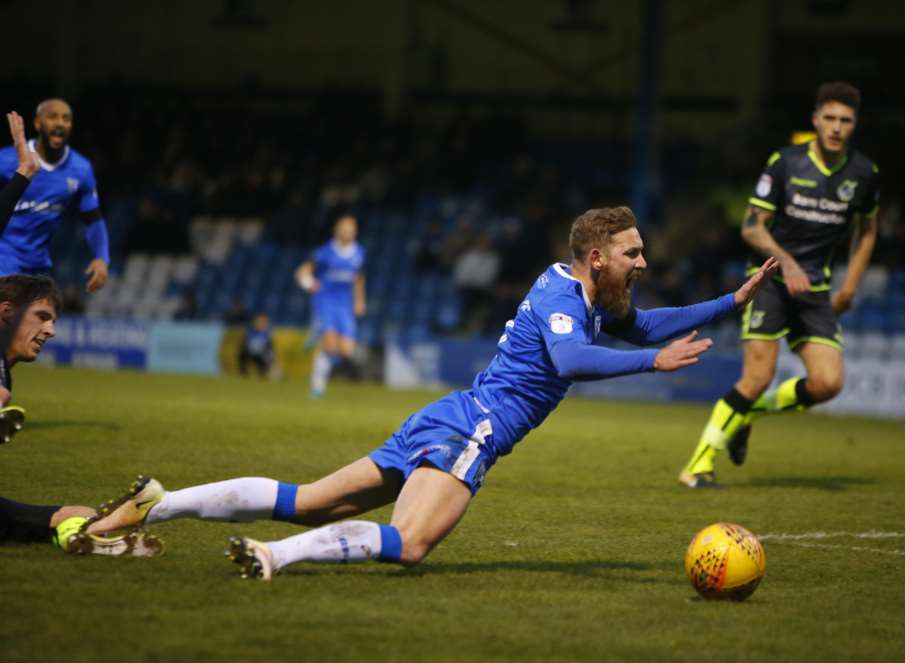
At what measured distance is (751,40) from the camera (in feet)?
97.9

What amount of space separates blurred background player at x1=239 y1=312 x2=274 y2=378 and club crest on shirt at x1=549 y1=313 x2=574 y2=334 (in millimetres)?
17591

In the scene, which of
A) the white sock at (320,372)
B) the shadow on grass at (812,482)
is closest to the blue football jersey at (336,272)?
the white sock at (320,372)

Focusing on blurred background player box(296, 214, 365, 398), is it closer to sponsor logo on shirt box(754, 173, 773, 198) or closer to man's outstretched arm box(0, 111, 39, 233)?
sponsor logo on shirt box(754, 173, 773, 198)

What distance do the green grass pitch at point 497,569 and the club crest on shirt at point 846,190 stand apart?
7.05 feet

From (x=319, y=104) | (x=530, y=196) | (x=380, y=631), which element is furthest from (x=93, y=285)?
(x=319, y=104)

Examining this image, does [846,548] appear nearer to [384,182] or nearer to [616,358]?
[616,358]

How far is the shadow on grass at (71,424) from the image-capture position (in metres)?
12.2

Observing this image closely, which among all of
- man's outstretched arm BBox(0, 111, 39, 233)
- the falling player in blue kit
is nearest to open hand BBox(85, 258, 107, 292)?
the falling player in blue kit

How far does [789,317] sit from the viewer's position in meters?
10.7

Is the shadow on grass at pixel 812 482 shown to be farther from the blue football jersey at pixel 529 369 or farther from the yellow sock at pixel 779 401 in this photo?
the blue football jersey at pixel 529 369

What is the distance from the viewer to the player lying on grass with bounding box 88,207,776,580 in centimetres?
605

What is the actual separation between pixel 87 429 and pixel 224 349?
1196 cm

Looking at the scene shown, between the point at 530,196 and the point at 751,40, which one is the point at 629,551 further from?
the point at 751,40

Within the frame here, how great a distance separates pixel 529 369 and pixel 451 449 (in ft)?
1.80
